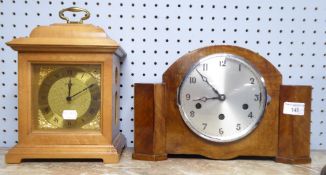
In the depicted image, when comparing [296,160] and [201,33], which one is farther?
[201,33]

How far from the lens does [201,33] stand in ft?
3.72

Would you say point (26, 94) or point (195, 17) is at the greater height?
point (195, 17)

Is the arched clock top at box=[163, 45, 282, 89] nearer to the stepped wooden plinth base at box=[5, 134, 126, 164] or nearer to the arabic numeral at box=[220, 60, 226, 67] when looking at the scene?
the arabic numeral at box=[220, 60, 226, 67]

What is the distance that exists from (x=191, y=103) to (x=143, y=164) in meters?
0.22

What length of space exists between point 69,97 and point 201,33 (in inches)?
19.7

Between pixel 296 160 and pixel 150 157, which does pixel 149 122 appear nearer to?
pixel 150 157

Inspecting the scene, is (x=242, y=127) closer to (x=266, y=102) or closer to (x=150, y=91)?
(x=266, y=102)

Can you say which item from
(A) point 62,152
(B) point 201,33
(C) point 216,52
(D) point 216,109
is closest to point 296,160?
(D) point 216,109

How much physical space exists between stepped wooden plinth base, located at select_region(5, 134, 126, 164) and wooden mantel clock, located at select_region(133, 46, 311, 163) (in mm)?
87

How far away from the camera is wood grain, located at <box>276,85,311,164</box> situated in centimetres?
91

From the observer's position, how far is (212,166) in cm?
88

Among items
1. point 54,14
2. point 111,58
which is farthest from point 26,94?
point 54,14

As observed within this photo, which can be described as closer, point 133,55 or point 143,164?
point 143,164

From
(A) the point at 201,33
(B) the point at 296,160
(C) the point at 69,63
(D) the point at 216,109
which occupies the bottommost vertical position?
(B) the point at 296,160
